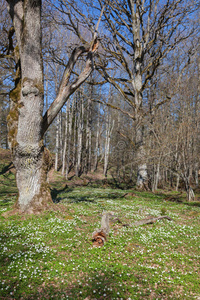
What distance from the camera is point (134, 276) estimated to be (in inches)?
194

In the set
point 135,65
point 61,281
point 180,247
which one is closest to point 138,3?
point 135,65

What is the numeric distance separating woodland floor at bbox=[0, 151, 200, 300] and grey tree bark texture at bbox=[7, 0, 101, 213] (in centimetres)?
101

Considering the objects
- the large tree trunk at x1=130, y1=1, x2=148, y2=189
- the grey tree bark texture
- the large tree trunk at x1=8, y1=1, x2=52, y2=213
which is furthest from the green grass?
the large tree trunk at x1=130, y1=1, x2=148, y2=189

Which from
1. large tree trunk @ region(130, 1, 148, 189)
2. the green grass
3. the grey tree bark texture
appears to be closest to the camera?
the green grass

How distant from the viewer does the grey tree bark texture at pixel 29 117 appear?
27.0 ft

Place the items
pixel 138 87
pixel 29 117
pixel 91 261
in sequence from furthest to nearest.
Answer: pixel 138 87
pixel 29 117
pixel 91 261

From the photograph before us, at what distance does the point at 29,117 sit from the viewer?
822 centimetres

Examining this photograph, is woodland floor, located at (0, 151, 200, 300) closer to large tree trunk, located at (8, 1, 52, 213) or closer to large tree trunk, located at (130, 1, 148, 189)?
large tree trunk, located at (8, 1, 52, 213)

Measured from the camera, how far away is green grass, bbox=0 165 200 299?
175 inches

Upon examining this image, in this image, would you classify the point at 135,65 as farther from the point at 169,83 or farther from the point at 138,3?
the point at 138,3

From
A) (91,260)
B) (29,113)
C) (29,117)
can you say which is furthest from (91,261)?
(29,113)

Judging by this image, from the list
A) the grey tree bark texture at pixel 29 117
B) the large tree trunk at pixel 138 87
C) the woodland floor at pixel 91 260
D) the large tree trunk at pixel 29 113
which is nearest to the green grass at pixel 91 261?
the woodland floor at pixel 91 260

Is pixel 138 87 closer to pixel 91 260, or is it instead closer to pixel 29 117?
pixel 29 117

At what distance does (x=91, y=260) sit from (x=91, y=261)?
2.0 inches
